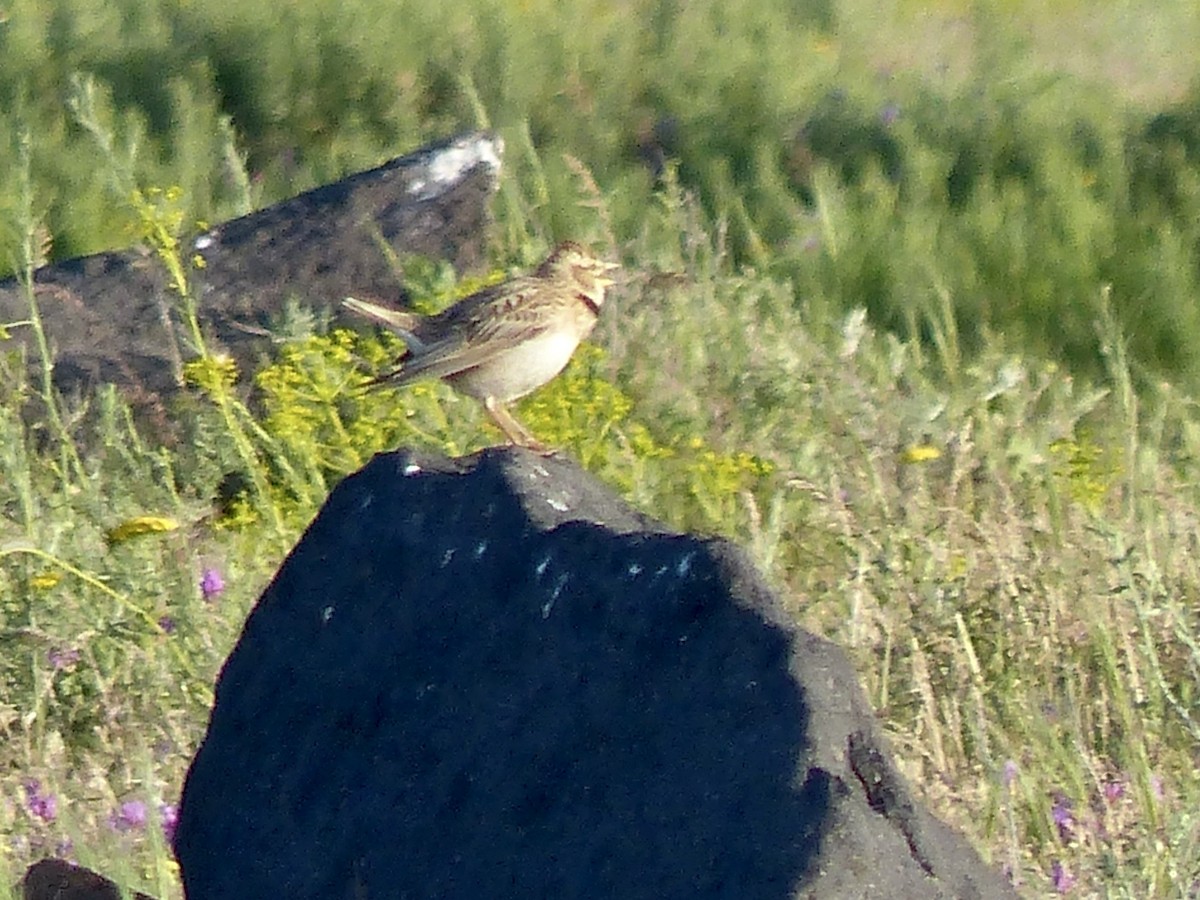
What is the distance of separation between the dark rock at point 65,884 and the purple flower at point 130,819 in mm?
631

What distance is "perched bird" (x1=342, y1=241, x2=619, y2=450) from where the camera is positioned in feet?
19.3

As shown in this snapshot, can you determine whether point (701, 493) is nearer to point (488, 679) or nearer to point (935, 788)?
point (935, 788)

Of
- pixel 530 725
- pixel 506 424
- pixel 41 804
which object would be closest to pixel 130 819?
pixel 41 804

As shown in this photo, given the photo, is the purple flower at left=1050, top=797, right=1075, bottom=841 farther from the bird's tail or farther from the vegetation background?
the bird's tail

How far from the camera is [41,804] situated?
4.72 metres

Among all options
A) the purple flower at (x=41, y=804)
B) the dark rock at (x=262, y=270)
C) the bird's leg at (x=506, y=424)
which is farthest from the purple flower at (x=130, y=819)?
the dark rock at (x=262, y=270)

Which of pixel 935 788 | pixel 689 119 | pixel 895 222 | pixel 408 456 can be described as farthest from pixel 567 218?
pixel 408 456

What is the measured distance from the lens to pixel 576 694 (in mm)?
3033

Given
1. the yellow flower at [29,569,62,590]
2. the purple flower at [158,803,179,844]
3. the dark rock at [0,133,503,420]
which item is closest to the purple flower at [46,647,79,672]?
the yellow flower at [29,569,62,590]

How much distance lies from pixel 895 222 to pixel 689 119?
2.18m

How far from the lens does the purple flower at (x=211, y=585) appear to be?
209 inches

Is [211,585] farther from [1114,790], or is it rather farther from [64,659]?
[1114,790]

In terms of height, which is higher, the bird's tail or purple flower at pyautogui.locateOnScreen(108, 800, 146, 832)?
purple flower at pyautogui.locateOnScreen(108, 800, 146, 832)

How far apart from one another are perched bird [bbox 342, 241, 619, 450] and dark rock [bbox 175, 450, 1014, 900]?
7.15 ft
